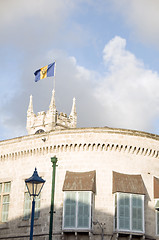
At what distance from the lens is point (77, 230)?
103 feet

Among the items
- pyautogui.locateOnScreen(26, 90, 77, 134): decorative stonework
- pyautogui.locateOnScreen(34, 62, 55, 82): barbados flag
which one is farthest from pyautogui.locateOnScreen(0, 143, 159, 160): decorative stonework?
pyautogui.locateOnScreen(26, 90, 77, 134): decorative stonework

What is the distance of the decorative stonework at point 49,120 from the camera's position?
9912 centimetres

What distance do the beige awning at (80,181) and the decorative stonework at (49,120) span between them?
64.3 meters

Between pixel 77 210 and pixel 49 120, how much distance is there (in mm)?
68005

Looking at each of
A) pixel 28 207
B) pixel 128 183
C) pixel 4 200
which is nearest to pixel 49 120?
pixel 4 200

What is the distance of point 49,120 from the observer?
99500 mm

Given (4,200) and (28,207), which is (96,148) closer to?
(28,207)

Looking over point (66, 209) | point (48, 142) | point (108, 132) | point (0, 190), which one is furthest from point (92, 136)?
point (0, 190)

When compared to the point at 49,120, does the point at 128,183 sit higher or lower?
lower

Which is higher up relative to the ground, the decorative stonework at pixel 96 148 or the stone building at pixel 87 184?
the decorative stonework at pixel 96 148

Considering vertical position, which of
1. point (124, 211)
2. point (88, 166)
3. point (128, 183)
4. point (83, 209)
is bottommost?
point (124, 211)

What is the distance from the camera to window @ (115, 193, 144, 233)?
105 ft

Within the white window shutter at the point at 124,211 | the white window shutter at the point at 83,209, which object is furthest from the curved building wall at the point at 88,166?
the white window shutter at the point at 83,209

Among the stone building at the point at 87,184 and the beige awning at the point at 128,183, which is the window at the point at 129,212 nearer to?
the stone building at the point at 87,184
